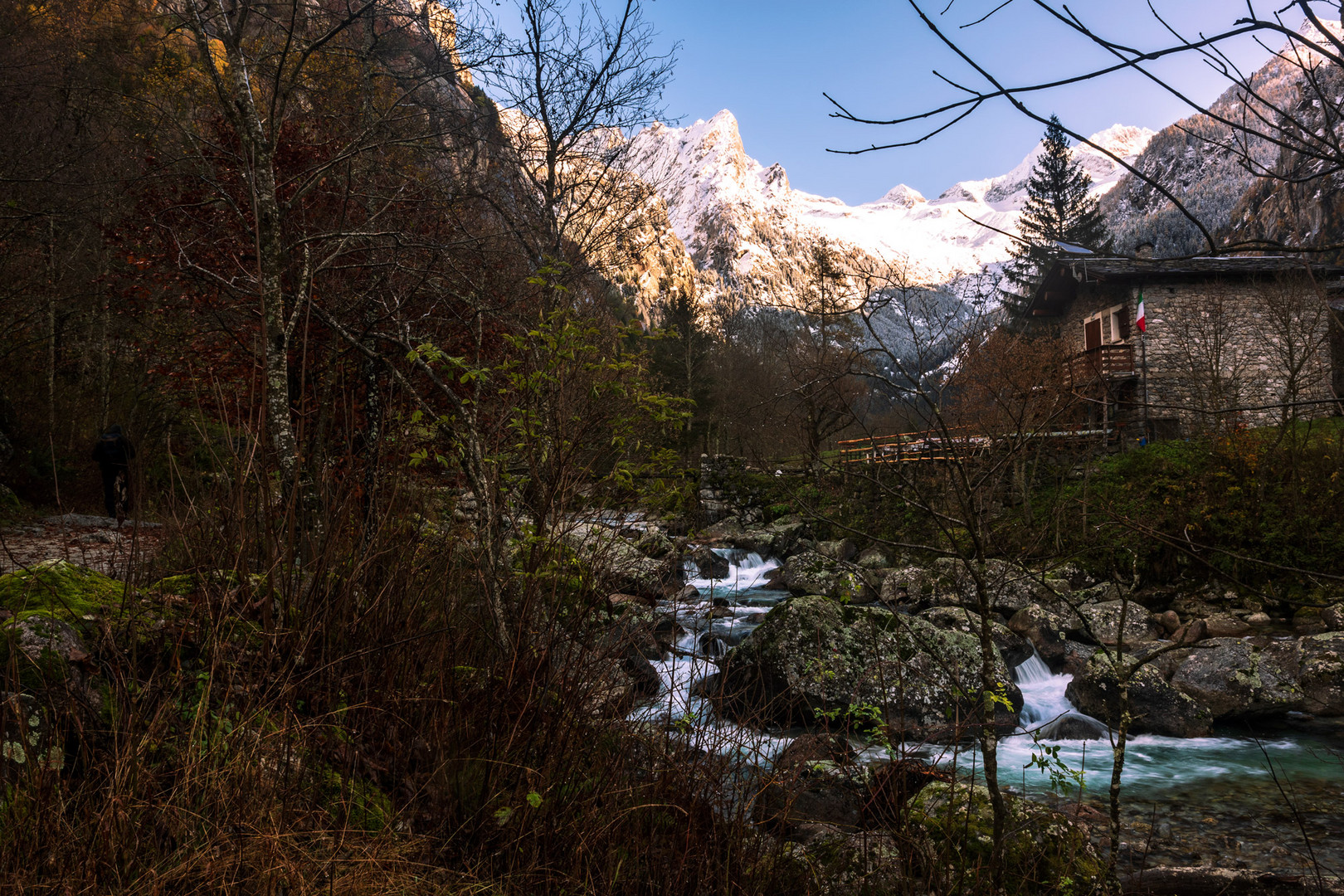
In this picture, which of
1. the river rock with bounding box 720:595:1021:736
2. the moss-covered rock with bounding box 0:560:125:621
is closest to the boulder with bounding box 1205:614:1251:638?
the river rock with bounding box 720:595:1021:736

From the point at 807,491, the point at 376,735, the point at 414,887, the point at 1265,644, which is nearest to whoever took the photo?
the point at 414,887

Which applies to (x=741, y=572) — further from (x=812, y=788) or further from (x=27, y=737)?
(x=27, y=737)

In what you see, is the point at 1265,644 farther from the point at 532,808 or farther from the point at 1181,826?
the point at 532,808

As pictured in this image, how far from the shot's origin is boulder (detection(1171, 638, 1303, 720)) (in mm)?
7871

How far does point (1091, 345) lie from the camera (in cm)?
2277

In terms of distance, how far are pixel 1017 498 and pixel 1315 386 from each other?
9.96 metres

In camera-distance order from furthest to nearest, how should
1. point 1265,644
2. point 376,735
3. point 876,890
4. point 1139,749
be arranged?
point 1265,644
point 1139,749
point 876,890
point 376,735

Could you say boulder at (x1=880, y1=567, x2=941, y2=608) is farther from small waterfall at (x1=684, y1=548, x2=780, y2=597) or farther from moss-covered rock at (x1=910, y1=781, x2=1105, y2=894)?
moss-covered rock at (x1=910, y1=781, x2=1105, y2=894)

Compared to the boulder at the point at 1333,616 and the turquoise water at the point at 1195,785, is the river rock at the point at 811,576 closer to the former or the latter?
the turquoise water at the point at 1195,785

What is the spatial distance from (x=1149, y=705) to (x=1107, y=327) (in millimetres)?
17846

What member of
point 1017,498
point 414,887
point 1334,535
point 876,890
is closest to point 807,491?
point 1017,498

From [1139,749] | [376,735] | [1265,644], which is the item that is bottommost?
[1139,749]

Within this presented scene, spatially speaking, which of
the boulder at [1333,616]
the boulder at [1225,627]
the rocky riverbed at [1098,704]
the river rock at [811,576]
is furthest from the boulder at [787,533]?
the boulder at [1333,616]

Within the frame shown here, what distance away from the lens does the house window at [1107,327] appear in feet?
70.2
